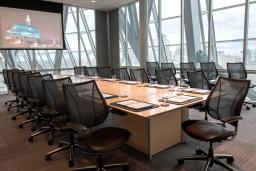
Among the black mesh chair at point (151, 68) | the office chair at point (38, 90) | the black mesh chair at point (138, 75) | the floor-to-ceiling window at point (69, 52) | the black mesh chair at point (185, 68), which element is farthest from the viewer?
the floor-to-ceiling window at point (69, 52)

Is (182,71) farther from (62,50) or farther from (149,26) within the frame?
(62,50)

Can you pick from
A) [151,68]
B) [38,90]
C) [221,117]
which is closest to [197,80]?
[221,117]

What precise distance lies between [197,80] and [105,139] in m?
2.43

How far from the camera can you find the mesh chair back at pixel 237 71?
512cm

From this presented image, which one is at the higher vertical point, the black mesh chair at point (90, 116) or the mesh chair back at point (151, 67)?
the mesh chair back at point (151, 67)

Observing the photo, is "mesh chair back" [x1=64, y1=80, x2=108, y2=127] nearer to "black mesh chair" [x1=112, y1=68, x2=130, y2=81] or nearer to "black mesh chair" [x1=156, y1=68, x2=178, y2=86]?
"black mesh chair" [x1=156, y1=68, x2=178, y2=86]

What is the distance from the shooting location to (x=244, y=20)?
5457 millimetres

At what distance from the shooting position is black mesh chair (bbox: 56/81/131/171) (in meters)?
2.08

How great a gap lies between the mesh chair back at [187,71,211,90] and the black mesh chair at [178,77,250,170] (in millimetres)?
1346

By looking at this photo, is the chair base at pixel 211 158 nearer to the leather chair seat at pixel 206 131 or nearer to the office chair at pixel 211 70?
the leather chair seat at pixel 206 131

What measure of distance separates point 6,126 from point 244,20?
6.21 meters

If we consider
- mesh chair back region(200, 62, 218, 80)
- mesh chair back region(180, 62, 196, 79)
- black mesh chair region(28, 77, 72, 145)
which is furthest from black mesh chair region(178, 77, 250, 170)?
mesh chair back region(180, 62, 196, 79)

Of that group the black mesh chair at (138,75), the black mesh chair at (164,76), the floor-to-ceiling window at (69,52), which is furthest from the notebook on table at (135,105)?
the floor-to-ceiling window at (69,52)

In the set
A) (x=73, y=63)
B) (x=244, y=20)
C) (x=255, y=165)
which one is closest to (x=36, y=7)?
(x=73, y=63)
